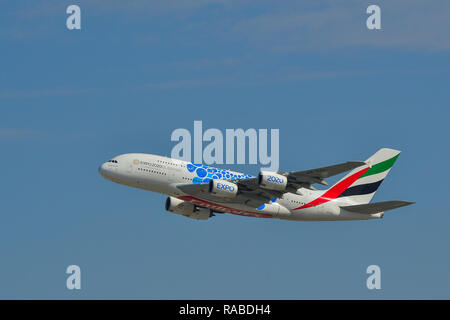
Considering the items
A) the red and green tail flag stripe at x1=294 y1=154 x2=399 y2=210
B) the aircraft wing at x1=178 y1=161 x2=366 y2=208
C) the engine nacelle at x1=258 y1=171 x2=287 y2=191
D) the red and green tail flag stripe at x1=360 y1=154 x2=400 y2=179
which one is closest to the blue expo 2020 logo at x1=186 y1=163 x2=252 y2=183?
the aircraft wing at x1=178 y1=161 x2=366 y2=208

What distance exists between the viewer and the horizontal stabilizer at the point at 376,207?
7612cm

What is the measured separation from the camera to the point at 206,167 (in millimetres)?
78188

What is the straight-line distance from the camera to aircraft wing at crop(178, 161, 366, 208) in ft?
242

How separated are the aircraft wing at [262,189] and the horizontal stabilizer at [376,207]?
5918 mm

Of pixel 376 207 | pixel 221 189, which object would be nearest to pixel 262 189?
pixel 221 189

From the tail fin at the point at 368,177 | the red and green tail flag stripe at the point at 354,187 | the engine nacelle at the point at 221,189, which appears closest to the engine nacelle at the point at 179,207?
the engine nacelle at the point at 221,189

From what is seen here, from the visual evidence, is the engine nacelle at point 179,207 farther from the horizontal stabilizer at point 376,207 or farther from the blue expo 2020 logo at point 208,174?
the horizontal stabilizer at point 376,207

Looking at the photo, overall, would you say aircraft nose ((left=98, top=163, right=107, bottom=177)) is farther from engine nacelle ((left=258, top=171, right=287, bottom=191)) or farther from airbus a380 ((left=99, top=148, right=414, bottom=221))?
engine nacelle ((left=258, top=171, right=287, bottom=191))

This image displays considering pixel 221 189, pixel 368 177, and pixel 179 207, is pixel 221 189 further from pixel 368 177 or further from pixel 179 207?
pixel 368 177

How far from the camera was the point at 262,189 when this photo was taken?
77438 mm

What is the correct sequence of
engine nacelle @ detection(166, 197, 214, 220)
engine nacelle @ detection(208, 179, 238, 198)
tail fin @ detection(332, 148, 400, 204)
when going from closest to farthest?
engine nacelle @ detection(208, 179, 238, 198), engine nacelle @ detection(166, 197, 214, 220), tail fin @ detection(332, 148, 400, 204)

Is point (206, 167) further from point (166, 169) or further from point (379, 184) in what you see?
point (379, 184)

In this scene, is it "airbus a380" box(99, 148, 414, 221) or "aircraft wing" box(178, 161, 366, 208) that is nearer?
"aircraft wing" box(178, 161, 366, 208)
